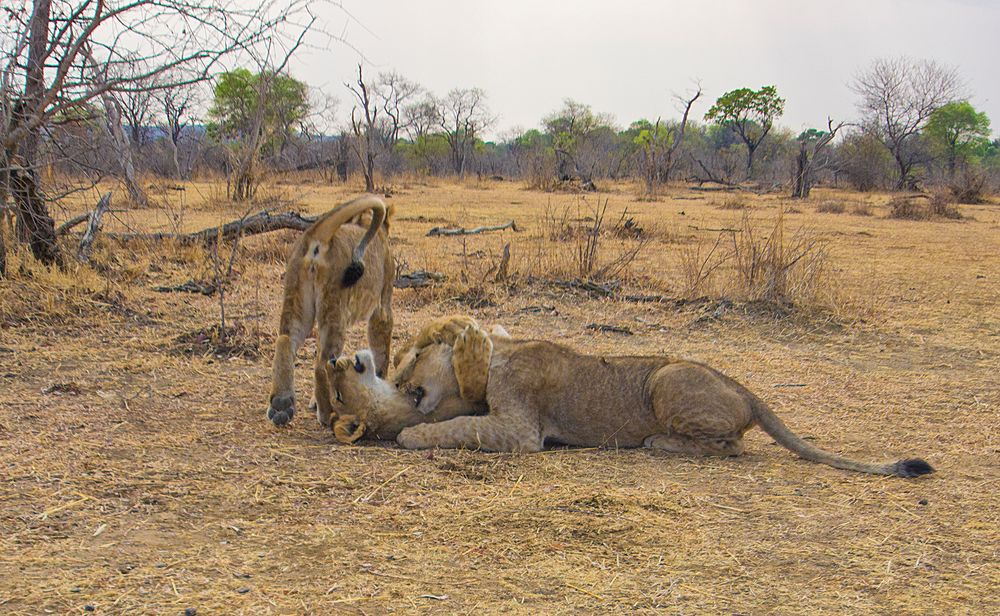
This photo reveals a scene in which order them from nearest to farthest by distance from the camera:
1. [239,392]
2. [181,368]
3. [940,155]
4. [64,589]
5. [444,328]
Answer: [64,589]
[444,328]
[239,392]
[181,368]
[940,155]

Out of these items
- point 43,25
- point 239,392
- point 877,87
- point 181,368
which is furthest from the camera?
point 877,87

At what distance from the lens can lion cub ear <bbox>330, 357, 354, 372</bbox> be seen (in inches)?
178

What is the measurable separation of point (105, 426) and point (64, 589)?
1.95m

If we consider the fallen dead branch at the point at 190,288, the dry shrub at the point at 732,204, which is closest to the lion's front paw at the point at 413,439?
the fallen dead branch at the point at 190,288

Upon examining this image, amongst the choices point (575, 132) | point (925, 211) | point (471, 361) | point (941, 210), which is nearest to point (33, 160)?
point (471, 361)

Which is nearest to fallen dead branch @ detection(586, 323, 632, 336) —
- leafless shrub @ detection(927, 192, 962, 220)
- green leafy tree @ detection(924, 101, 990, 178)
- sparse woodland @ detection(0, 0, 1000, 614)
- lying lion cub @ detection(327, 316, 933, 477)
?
sparse woodland @ detection(0, 0, 1000, 614)

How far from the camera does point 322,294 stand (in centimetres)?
479

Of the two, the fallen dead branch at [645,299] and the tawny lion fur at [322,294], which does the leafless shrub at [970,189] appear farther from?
the tawny lion fur at [322,294]

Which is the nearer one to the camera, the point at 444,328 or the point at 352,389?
the point at 352,389

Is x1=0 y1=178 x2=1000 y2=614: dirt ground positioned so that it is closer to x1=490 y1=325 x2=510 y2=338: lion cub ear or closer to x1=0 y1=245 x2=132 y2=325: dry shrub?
x1=0 y1=245 x2=132 y2=325: dry shrub

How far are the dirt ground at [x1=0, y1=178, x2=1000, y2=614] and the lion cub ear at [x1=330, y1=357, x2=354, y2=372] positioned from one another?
0.40m

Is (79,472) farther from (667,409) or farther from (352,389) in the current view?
(667,409)

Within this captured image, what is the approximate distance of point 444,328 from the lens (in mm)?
4938

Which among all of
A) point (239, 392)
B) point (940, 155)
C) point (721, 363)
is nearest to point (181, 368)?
point (239, 392)
